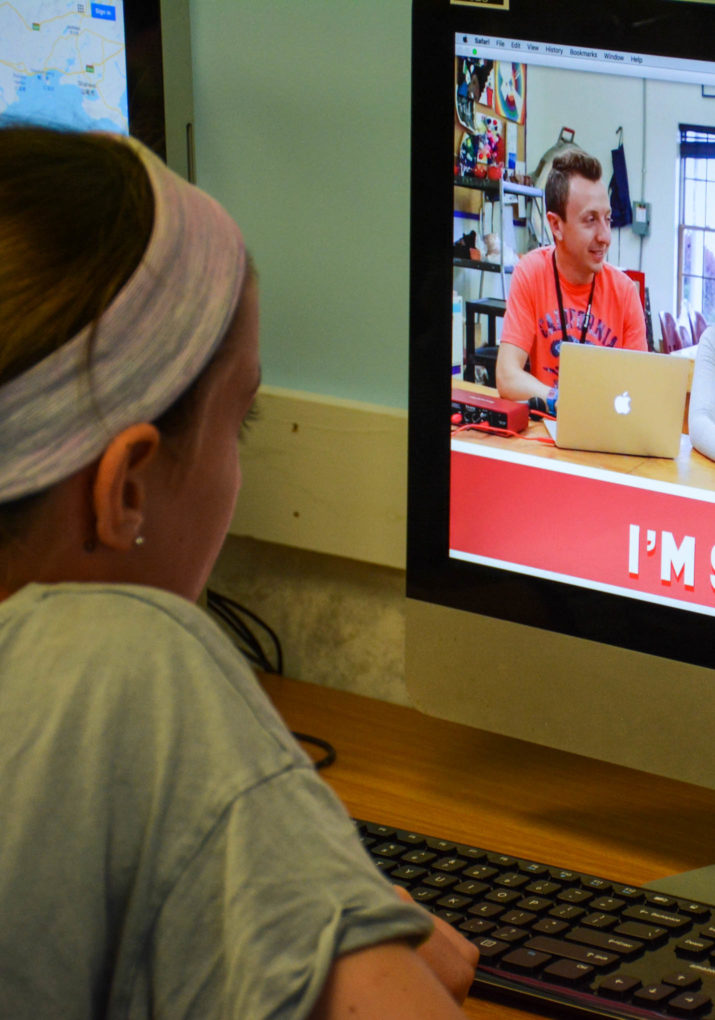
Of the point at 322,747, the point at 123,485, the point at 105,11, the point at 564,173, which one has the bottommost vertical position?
the point at 322,747

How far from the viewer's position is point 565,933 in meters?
0.72

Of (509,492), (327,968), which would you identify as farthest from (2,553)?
(509,492)

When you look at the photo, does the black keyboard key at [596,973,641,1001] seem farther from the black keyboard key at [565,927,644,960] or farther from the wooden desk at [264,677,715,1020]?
the wooden desk at [264,677,715,1020]

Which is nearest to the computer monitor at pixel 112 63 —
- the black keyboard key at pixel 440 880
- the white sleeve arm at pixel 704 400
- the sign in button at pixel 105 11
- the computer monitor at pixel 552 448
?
the sign in button at pixel 105 11

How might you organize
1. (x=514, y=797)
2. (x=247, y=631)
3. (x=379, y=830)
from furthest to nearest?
(x=247, y=631), (x=514, y=797), (x=379, y=830)

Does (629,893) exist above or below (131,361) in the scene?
below

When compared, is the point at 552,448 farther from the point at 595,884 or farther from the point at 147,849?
the point at 147,849

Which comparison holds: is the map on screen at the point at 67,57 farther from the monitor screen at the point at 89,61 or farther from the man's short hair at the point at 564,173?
the man's short hair at the point at 564,173

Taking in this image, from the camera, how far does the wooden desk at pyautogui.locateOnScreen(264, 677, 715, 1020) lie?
890 millimetres

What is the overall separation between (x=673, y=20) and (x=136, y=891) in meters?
0.57

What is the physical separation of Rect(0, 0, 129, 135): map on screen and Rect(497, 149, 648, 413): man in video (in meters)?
0.40

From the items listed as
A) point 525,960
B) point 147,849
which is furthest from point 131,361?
point 525,960

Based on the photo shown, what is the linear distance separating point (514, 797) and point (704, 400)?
36cm

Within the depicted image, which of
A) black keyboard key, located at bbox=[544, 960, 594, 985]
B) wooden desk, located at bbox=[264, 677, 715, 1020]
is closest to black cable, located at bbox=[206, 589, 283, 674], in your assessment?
wooden desk, located at bbox=[264, 677, 715, 1020]
